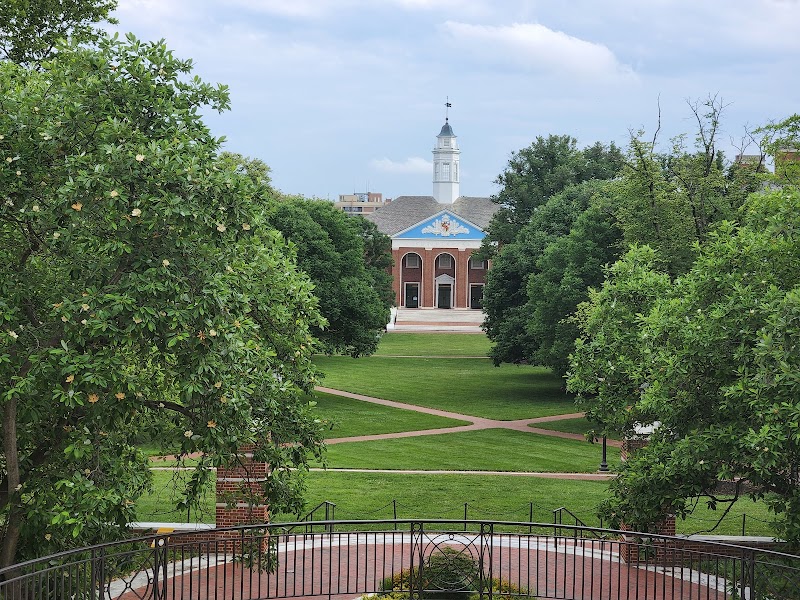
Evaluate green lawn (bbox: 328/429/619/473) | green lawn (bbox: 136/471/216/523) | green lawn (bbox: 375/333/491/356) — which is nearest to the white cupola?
green lawn (bbox: 375/333/491/356)

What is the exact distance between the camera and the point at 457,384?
5738 cm

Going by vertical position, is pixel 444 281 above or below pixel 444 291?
above

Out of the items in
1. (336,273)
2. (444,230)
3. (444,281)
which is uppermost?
(444,230)

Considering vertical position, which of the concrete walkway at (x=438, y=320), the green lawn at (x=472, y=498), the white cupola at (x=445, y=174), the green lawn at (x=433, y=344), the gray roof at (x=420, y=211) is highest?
the white cupola at (x=445, y=174)

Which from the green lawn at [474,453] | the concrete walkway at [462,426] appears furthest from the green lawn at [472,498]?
the concrete walkway at [462,426]

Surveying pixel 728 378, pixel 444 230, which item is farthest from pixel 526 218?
pixel 728 378

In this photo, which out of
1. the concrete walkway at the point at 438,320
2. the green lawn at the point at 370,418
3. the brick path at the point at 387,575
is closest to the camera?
the brick path at the point at 387,575

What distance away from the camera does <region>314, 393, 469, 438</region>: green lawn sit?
42.5 metres

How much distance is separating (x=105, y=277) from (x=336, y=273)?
121 feet

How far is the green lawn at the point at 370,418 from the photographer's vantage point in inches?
1673

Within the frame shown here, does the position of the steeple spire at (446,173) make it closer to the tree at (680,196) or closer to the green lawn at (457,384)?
the green lawn at (457,384)

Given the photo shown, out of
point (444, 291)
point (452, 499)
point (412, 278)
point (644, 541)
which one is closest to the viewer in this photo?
point (644, 541)

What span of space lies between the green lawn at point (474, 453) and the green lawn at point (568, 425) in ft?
7.24

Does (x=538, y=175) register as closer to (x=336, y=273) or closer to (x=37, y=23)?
(x=336, y=273)
